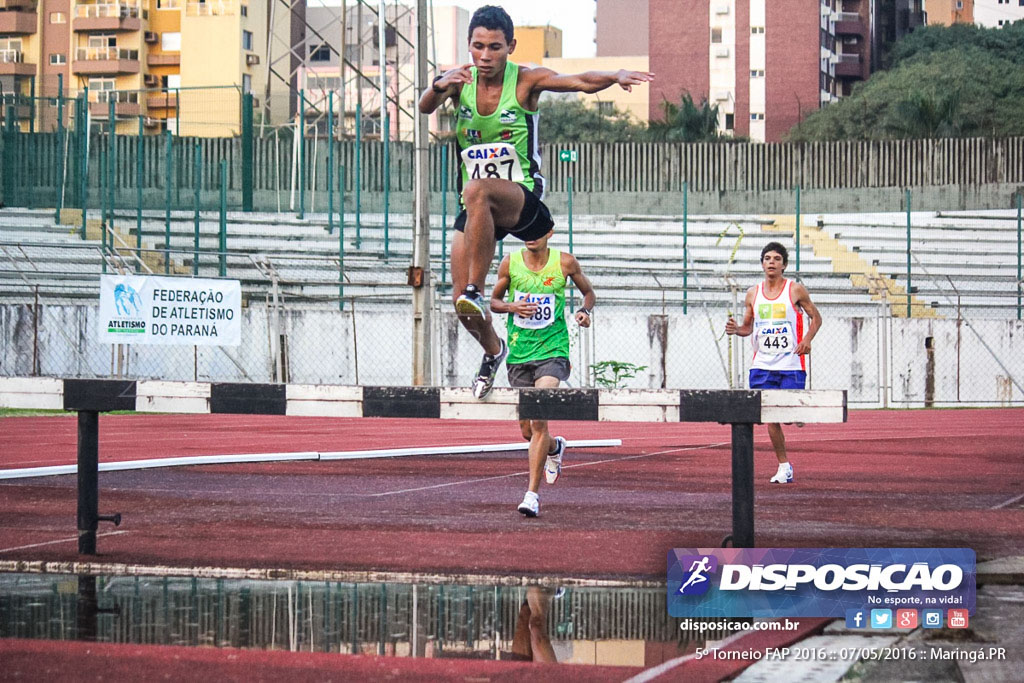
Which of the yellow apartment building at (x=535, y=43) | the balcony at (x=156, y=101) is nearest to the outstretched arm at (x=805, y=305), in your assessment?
A: the balcony at (x=156, y=101)

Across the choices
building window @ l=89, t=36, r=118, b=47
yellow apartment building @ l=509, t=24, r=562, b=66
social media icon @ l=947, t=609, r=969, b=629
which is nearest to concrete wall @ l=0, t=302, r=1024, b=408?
social media icon @ l=947, t=609, r=969, b=629

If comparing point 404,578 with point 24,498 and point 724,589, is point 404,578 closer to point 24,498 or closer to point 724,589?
point 724,589

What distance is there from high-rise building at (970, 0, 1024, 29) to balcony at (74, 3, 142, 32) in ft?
174

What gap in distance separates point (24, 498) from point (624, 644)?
221 inches

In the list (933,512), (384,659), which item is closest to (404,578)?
(384,659)

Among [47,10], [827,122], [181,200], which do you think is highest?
[47,10]

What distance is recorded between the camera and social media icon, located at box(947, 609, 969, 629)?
5230 mm

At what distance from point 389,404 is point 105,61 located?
75.3 meters

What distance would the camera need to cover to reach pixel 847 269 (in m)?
30.0

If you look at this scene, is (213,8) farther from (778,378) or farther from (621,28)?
(778,378)

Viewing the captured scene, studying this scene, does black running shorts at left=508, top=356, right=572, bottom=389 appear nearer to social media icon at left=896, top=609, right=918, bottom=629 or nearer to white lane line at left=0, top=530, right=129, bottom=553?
white lane line at left=0, top=530, right=129, bottom=553

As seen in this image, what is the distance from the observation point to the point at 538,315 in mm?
8789

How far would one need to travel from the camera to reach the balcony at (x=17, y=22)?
74.6m

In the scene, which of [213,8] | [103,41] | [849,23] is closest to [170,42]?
[103,41]
